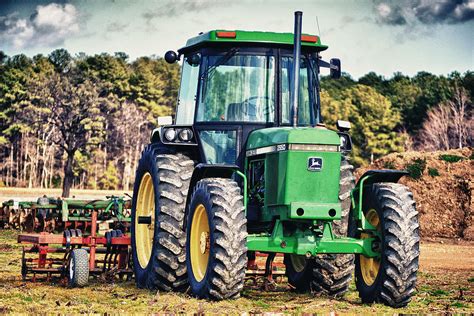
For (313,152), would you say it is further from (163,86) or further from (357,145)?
(163,86)

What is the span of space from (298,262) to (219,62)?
298 cm

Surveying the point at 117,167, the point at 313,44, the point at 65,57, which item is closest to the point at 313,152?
the point at 313,44

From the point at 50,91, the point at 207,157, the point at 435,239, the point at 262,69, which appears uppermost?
the point at 50,91

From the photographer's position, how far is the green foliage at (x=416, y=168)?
32969 millimetres

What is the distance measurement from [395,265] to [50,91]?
66343 millimetres

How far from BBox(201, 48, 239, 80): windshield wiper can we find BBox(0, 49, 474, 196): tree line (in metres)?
60.1

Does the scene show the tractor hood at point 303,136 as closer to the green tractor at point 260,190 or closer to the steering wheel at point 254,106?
the green tractor at point 260,190

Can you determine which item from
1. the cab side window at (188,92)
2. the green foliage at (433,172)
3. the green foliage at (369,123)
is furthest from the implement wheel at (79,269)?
the green foliage at (369,123)

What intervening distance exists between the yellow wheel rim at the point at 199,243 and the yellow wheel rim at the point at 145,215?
223cm

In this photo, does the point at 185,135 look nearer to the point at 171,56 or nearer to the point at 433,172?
the point at 171,56

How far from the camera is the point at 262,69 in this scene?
13250 millimetres

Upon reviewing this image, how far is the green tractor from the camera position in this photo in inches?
448

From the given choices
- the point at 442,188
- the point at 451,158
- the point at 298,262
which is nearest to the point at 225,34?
the point at 298,262

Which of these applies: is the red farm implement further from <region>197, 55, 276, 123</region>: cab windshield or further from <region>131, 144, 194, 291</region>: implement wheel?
<region>197, 55, 276, 123</region>: cab windshield
